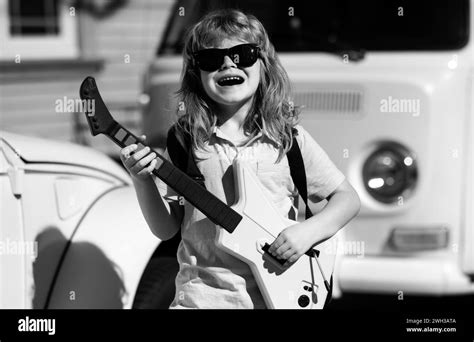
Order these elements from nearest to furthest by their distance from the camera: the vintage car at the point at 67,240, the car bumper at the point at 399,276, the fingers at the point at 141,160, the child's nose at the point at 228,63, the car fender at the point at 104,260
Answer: the fingers at the point at 141,160
the child's nose at the point at 228,63
the vintage car at the point at 67,240
the car fender at the point at 104,260
the car bumper at the point at 399,276

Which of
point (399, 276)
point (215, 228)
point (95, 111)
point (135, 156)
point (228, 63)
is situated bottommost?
point (399, 276)

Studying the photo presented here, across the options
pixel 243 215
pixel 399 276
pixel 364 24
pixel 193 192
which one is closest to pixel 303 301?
pixel 243 215

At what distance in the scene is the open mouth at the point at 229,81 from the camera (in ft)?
7.83

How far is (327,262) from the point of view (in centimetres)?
243

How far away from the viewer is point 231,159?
236cm

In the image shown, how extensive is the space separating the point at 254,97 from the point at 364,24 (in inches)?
61.6

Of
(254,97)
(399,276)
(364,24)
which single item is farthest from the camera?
(364,24)

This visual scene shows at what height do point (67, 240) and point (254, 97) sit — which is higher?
point (254, 97)

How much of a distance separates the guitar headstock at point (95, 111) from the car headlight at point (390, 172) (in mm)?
1550

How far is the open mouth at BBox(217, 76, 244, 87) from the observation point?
2387 mm

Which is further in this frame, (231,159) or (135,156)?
(231,159)

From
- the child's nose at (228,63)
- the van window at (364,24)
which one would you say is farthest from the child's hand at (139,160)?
the van window at (364,24)

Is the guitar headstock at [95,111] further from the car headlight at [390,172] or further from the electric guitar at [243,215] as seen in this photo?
the car headlight at [390,172]

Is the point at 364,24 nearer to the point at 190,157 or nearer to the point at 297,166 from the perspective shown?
the point at 297,166
